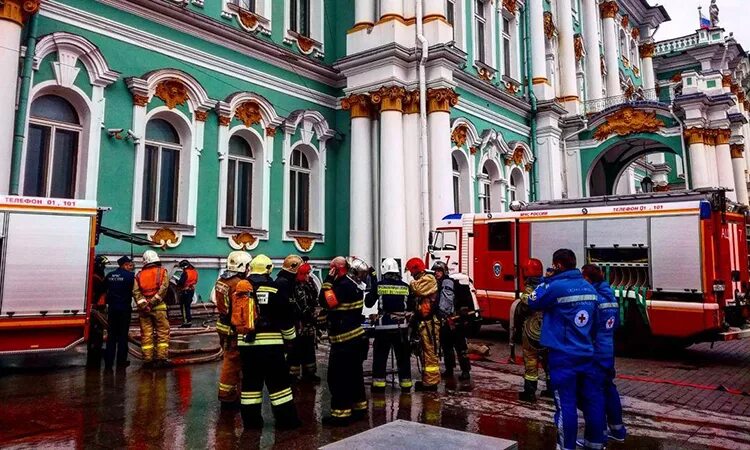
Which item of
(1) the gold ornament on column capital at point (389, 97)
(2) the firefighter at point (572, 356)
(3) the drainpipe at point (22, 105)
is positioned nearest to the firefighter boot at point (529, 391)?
(2) the firefighter at point (572, 356)

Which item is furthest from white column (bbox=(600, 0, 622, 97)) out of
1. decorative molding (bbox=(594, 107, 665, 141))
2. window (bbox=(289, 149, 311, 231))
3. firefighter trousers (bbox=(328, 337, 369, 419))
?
firefighter trousers (bbox=(328, 337, 369, 419))

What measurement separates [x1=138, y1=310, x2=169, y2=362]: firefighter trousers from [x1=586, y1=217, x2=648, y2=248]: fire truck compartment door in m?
8.68

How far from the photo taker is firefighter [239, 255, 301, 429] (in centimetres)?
593

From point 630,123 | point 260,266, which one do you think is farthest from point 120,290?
point 630,123

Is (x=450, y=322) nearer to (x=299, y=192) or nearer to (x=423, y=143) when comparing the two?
(x=423, y=143)

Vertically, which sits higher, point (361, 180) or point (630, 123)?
point (630, 123)

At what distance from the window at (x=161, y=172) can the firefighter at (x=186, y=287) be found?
4.87 feet

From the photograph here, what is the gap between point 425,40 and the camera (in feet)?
56.5

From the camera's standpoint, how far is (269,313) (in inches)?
236

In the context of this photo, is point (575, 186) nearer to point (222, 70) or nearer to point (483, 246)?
point (483, 246)

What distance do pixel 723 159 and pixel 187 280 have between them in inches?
854

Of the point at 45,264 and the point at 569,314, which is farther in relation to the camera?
the point at 45,264

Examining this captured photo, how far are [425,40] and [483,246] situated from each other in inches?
274

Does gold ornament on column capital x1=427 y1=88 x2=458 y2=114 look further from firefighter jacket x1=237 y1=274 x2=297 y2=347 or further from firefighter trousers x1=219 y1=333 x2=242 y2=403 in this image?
firefighter jacket x1=237 y1=274 x2=297 y2=347
